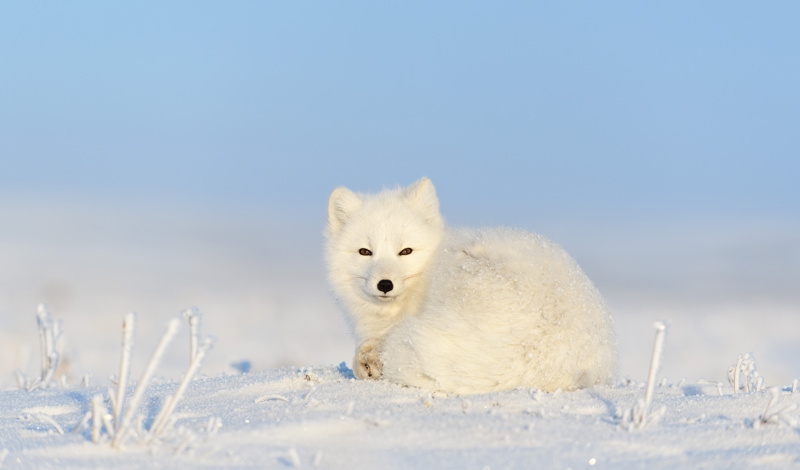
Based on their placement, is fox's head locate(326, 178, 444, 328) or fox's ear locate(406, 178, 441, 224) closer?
fox's head locate(326, 178, 444, 328)

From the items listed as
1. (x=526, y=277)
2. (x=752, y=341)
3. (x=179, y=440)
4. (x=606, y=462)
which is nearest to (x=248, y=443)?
(x=179, y=440)

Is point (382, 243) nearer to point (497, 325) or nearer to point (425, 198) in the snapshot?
point (425, 198)


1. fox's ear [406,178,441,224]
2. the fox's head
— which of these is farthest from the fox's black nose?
fox's ear [406,178,441,224]

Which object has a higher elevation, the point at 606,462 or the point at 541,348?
the point at 541,348

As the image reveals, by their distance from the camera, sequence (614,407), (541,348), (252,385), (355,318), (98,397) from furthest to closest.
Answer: (355,318) → (252,385) → (541,348) → (614,407) → (98,397)

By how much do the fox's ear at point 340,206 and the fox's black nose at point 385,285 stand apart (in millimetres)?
949

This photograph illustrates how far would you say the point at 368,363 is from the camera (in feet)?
12.7

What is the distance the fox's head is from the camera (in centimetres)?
431

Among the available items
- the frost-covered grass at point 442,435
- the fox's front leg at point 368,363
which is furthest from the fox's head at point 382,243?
the frost-covered grass at point 442,435

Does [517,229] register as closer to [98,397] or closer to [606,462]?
[606,462]

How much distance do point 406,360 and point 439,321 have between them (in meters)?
0.27

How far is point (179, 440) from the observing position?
7.18 ft

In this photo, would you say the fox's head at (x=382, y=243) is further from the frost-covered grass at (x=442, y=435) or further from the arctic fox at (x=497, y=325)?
the frost-covered grass at (x=442, y=435)

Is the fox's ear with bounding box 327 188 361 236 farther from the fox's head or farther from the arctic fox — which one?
the arctic fox
